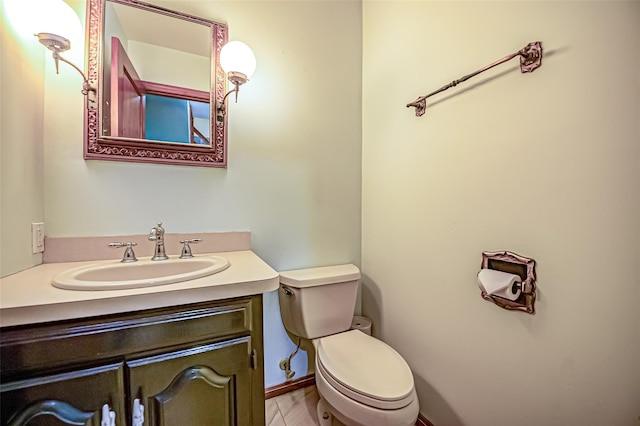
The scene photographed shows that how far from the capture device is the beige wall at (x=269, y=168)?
1.07 meters

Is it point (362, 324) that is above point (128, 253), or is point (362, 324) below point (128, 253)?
below

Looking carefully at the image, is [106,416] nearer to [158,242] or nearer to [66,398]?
[66,398]

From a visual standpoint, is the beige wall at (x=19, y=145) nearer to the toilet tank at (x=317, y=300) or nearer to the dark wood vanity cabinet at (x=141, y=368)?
the dark wood vanity cabinet at (x=141, y=368)

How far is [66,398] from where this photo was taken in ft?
2.09

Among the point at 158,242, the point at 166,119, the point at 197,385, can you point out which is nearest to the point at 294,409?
the point at 197,385

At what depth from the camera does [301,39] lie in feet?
4.88

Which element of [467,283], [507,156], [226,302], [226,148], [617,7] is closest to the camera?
[617,7]

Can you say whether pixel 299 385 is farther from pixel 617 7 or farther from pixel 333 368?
pixel 617 7

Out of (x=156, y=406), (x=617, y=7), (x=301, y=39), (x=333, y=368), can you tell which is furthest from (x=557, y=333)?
(x=301, y=39)

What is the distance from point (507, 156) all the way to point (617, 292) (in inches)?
19.0

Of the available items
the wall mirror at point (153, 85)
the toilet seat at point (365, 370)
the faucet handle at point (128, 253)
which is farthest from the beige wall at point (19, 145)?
the toilet seat at point (365, 370)

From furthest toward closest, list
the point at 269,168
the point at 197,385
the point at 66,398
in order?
the point at 269,168 → the point at 197,385 → the point at 66,398

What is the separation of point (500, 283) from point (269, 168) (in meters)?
1.13

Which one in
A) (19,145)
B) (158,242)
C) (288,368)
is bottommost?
(288,368)
